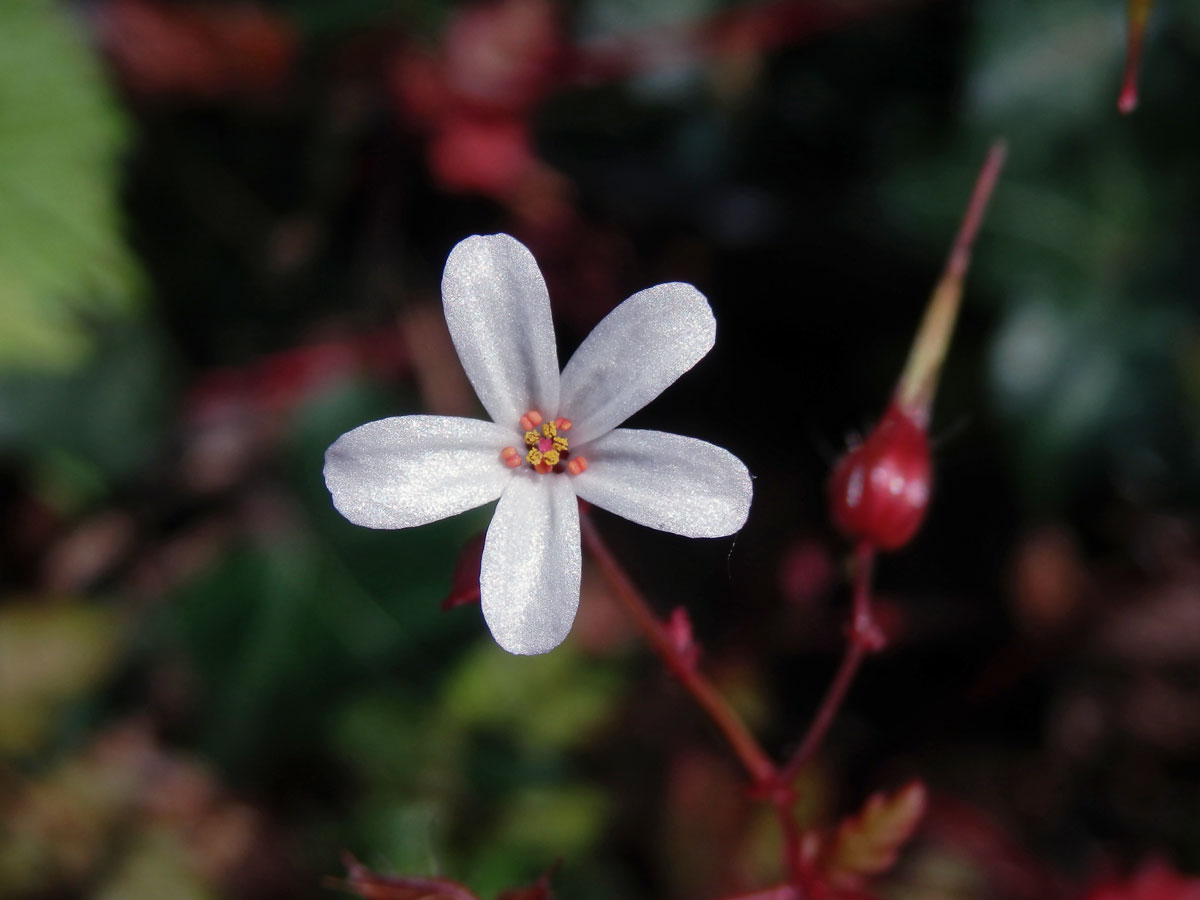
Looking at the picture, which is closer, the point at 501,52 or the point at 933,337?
the point at 933,337

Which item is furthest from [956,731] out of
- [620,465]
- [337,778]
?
[620,465]

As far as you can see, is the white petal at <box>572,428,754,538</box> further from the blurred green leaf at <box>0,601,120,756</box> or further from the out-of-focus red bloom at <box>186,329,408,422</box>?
the blurred green leaf at <box>0,601,120,756</box>

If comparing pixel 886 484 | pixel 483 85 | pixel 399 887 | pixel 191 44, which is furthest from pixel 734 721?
pixel 191 44

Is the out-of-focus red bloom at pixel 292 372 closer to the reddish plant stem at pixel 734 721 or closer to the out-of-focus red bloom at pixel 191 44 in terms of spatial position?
the out-of-focus red bloom at pixel 191 44

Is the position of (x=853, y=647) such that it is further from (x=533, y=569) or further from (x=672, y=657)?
(x=533, y=569)

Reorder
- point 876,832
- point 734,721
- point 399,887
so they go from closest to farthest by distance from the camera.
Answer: point 399,887, point 876,832, point 734,721

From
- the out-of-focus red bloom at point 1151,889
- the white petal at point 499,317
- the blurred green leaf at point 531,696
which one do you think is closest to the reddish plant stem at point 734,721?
the white petal at point 499,317
